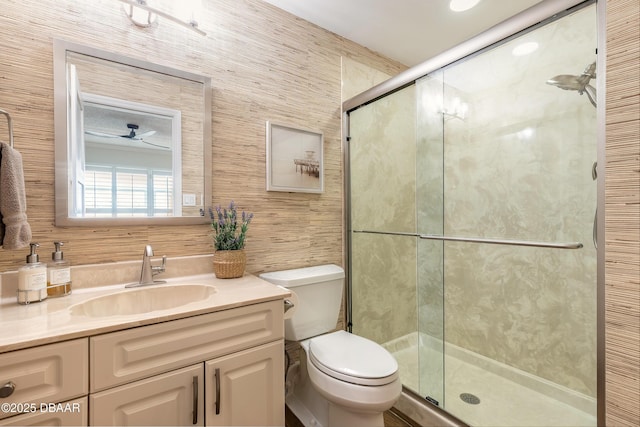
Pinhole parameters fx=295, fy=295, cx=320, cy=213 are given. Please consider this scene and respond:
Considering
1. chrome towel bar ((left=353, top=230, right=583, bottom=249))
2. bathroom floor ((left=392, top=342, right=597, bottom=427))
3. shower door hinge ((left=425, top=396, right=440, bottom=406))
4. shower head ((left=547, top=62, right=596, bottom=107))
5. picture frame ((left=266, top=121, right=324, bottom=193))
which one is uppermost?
shower head ((left=547, top=62, right=596, bottom=107))

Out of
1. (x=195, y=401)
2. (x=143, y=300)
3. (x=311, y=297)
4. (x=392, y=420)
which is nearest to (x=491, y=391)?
(x=392, y=420)

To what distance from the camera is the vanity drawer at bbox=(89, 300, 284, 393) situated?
81 centimetres

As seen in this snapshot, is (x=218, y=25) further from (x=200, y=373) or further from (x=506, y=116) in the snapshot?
(x=506, y=116)

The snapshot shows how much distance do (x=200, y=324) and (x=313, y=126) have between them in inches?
52.4

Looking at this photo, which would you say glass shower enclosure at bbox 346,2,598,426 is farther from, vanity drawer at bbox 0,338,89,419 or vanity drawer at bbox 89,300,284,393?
vanity drawer at bbox 0,338,89,419

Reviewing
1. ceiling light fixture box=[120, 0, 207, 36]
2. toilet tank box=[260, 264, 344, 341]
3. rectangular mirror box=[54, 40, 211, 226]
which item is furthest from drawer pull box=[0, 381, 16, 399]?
ceiling light fixture box=[120, 0, 207, 36]

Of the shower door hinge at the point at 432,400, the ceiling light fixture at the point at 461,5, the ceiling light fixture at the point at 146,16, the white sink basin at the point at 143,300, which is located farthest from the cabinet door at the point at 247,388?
the ceiling light fixture at the point at 461,5

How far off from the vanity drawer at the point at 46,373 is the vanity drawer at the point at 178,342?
3 centimetres

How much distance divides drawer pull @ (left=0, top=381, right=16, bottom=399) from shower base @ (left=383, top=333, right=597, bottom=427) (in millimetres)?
1630

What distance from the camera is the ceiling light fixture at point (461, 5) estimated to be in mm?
1652

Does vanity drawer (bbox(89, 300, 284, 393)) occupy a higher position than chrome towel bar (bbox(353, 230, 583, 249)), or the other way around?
chrome towel bar (bbox(353, 230, 583, 249))

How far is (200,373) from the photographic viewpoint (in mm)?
950

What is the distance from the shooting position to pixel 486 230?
1.91 metres

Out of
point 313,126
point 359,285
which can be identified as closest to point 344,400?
point 359,285
